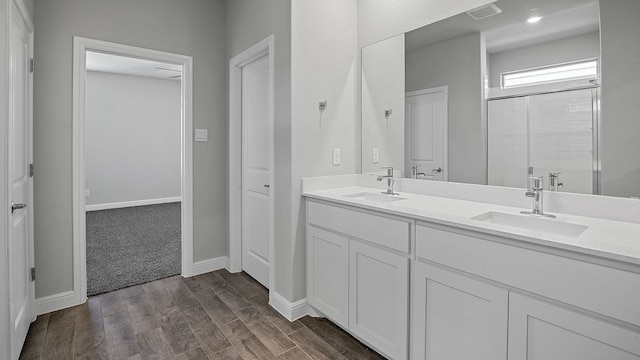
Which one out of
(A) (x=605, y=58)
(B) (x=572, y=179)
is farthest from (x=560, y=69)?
(B) (x=572, y=179)

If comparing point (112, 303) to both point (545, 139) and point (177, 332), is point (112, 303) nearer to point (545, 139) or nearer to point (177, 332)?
point (177, 332)

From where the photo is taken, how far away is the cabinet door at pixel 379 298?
65.4 inches

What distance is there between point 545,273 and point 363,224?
90 cm

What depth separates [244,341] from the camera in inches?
80.3

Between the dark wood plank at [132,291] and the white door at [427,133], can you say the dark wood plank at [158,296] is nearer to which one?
the dark wood plank at [132,291]

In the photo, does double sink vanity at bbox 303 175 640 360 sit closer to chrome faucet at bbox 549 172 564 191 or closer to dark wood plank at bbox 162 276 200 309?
chrome faucet at bbox 549 172 564 191

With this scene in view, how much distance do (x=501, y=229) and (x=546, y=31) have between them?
1123 mm

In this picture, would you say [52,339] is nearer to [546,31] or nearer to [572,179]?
[572,179]

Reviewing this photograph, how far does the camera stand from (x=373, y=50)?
2525 mm

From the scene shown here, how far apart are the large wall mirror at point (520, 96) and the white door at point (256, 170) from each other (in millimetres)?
1031

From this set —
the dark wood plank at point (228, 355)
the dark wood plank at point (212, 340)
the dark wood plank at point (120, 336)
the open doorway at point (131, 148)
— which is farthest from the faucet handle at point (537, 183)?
the open doorway at point (131, 148)

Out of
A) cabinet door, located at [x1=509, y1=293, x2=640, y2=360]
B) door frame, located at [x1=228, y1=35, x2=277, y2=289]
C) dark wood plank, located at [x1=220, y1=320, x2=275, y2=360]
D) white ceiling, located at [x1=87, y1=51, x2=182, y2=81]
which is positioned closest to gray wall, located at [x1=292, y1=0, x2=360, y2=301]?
dark wood plank, located at [x1=220, y1=320, x2=275, y2=360]

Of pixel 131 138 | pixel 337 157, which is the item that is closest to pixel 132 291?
pixel 337 157

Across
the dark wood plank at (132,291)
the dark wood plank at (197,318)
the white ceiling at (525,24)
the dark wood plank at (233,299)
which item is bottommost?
the dark wood plank at (197,318)
